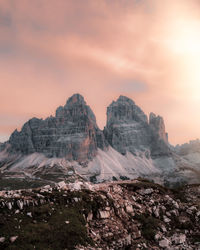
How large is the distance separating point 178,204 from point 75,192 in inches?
744

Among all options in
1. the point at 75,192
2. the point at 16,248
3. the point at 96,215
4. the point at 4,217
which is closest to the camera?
the point at 16,248

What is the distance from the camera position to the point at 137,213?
2930cm

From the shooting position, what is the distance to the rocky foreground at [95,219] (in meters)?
18.6

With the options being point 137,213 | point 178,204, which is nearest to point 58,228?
point 137,213

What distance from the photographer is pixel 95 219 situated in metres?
25.0

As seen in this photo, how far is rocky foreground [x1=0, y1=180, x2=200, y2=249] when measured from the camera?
734 inches

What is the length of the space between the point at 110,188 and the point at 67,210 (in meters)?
11.9

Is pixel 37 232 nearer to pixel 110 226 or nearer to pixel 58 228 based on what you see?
pixel 58 228

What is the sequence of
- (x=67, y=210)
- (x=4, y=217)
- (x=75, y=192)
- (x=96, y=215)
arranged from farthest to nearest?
(x=75, y=192)
(x=96, y=215)
(x=67, y=210)
(x=4, y=217)

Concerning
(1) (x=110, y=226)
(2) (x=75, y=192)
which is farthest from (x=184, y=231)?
(2) (x=75, y=192)

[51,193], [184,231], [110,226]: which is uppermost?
[51,193]

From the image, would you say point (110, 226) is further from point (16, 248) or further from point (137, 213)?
point (16, 248)

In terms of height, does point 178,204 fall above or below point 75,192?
below

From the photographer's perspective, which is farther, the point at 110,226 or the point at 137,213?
the point at 137,213
